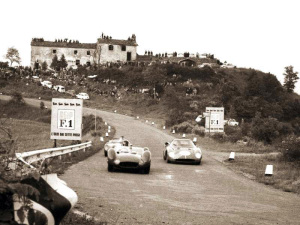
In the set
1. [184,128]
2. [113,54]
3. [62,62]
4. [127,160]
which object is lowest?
[184,128]

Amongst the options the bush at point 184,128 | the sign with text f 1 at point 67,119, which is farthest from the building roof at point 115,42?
the sign with text f 1 at point 67,119

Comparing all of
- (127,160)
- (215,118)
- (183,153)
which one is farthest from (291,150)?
(215,118)

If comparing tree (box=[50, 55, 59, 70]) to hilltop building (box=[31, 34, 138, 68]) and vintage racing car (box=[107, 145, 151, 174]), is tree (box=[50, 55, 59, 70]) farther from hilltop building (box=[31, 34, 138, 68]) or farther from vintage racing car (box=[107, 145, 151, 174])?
→ vintage racing car (box=[107, 145, 151, 174])

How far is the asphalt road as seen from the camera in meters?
11.1

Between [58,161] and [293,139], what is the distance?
Answer: 12.8 m

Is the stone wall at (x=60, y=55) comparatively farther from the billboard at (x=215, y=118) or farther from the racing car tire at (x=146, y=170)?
the racing car tire at (x=146, y=170)

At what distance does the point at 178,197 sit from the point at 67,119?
15190 millimetres

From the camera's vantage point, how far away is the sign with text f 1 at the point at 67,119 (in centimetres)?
2824

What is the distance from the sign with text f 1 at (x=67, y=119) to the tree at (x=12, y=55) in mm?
84249

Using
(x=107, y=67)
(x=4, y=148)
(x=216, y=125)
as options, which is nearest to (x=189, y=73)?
(x=107, y=67)

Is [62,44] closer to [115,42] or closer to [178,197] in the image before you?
[115,42]

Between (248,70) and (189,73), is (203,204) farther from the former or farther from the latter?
(248,70)

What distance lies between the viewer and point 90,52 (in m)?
125

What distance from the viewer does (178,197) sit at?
14211 mm
